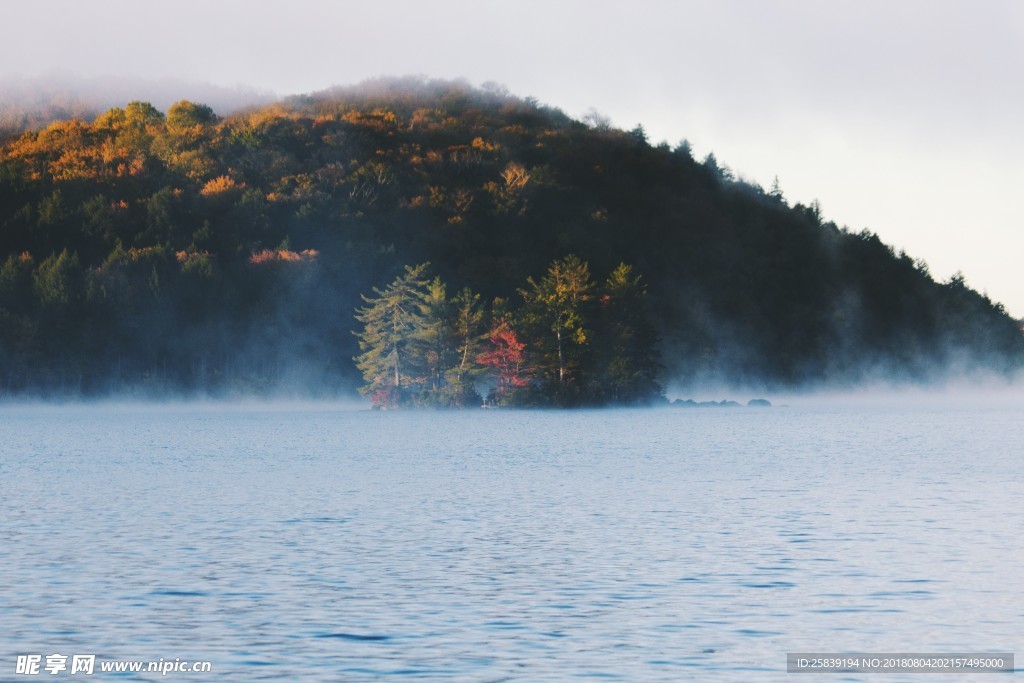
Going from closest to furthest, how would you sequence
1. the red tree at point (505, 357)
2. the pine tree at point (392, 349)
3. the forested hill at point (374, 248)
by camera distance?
1. the red tree at point (505, 357)
2. the pine tree at point (392, 349)
3. the forested hill at point (374, 248)

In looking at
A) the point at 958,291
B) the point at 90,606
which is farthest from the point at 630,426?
the point at 958,291

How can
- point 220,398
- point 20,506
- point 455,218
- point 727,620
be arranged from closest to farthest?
point 727,620 → point 20,506 → point 220,398 → point 455,218

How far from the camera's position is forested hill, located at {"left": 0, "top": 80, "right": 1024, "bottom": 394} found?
115 m

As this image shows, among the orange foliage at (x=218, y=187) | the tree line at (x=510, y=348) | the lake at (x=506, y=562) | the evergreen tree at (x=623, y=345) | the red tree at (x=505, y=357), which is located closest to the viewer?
the lake at (x=506, y=562)

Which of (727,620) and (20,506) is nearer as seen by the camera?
(727,620)

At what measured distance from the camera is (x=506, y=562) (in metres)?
23.9

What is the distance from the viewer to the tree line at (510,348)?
10344 centimetres

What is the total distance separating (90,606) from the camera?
1945 cm

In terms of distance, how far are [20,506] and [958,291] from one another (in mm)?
155522

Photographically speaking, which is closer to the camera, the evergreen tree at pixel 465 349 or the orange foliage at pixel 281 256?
the evergreen tree at pixel 465 349

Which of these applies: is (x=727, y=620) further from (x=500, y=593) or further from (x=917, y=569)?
(x=917, y=569)

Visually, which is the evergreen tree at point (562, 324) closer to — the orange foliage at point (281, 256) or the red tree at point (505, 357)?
the red tree at point (505, 357)

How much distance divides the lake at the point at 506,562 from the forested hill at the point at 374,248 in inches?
2545

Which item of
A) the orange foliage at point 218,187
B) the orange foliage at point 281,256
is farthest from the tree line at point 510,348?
the orange foliage at point 218,187
